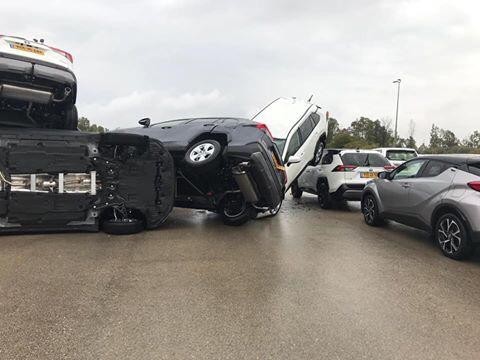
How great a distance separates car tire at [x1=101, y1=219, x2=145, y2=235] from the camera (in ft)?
22.8

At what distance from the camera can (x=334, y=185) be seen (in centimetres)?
1079

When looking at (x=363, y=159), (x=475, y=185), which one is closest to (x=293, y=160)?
(x=363, y=159)

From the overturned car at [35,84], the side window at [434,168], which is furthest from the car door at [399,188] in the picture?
the overturned car at [35,84]

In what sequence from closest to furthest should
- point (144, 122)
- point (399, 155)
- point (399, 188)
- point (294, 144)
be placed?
point (399, 188) < point (144, 122) < point (294, 144) < point (399, 155)

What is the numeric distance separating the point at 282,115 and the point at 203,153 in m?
3.93

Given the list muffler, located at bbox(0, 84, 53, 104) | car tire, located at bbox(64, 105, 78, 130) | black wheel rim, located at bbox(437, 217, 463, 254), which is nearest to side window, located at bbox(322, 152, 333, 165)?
black wheel rim, located at bbox(437, 217, 463, 254)

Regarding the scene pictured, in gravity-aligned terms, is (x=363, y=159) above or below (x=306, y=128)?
below

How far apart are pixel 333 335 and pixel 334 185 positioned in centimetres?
747

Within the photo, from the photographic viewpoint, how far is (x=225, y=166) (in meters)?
7.32

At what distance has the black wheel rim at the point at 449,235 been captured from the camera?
5.92m

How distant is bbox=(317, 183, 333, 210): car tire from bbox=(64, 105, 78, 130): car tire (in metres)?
6.29

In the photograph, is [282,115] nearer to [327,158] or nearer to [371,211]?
[327,158]

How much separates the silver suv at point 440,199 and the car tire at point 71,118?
18.0 feet

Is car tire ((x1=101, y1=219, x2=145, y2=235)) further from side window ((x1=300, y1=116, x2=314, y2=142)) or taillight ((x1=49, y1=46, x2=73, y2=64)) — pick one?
side window ((x1=300, y1=116, x2=314, y2=142))
